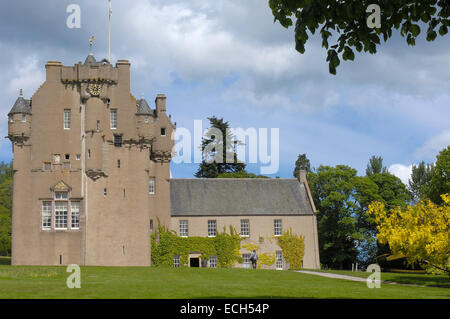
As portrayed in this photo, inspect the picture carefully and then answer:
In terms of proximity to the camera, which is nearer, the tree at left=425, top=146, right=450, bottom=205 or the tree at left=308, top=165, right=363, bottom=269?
the tree at left=425, top=146, right=450, bottom=205

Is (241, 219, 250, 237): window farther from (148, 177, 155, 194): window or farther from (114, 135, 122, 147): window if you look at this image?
(114, 135, 122, 147): window

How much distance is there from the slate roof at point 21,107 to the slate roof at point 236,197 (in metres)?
16.4

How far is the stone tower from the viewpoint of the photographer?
4816 cm

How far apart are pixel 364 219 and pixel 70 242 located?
36.1 meters

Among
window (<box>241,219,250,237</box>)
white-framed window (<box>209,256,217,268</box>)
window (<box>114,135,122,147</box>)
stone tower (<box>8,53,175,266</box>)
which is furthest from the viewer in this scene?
window (<box>241,219,250,237</box>)

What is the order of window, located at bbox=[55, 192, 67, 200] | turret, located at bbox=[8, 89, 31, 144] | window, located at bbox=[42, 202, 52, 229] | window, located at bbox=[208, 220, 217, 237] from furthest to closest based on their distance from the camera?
window, located at bbox=[208, 220, 217, 237]
turret, located at bbox=[8, 89, 31, 144]
window, located at bbox=[55, 192, 67, 200]
window, located at bbox=[42, 202, 52, 229]

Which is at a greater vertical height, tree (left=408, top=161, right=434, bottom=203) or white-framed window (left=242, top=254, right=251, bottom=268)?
tree (left=408, top=161, right=434, bottom=203)

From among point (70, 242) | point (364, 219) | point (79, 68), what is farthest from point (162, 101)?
point (364, 219)

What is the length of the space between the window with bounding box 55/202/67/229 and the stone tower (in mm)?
89

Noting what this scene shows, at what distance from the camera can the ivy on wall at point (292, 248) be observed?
56.4m

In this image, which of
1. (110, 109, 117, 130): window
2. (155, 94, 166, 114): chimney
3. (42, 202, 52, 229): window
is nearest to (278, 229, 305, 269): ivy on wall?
(155, 94, 166, 114): chimney

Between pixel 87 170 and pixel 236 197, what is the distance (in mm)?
16606

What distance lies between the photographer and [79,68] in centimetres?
5041

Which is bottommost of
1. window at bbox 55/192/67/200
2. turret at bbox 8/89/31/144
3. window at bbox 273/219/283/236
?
window at bbox 273/219/283/236
